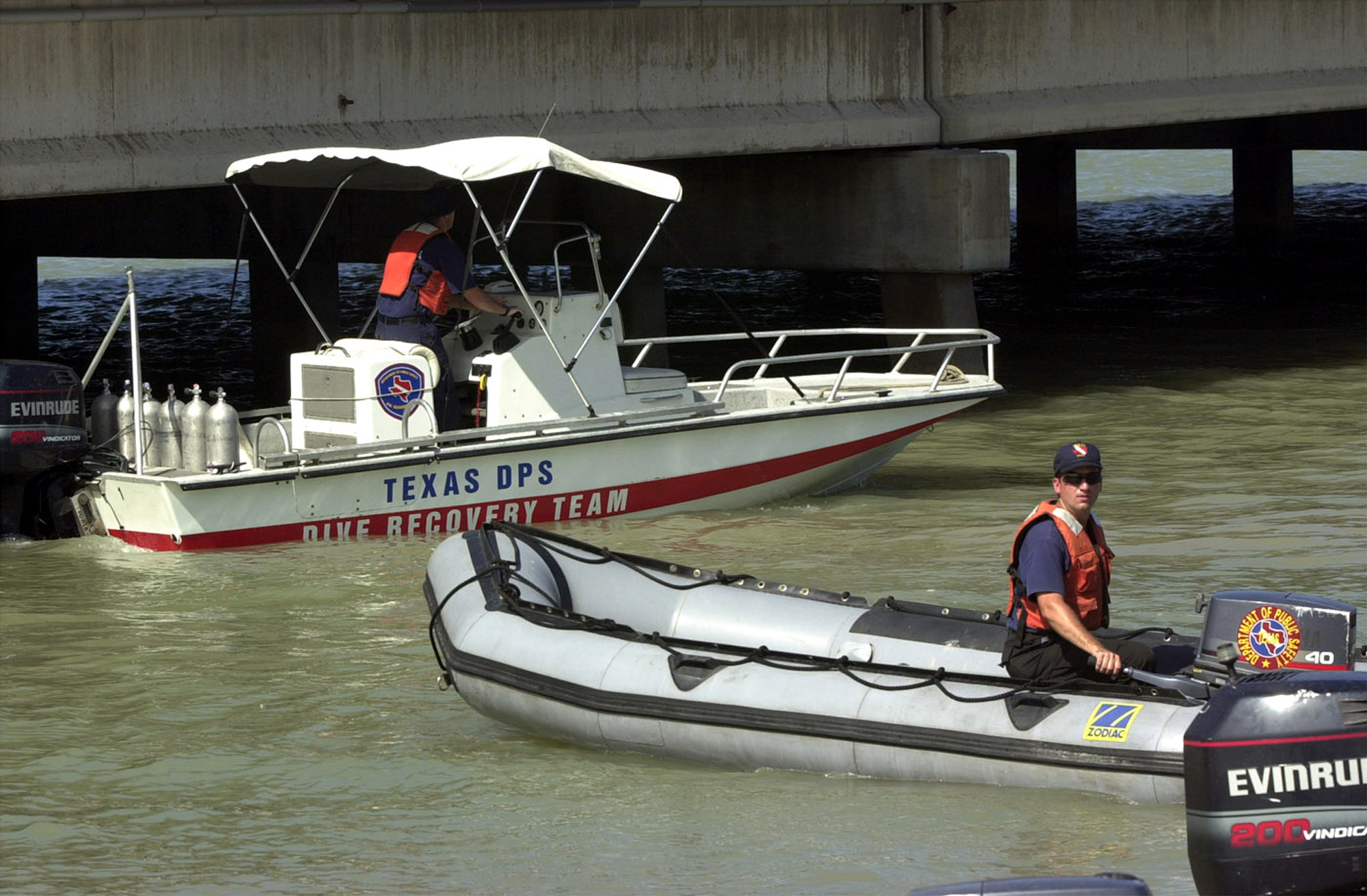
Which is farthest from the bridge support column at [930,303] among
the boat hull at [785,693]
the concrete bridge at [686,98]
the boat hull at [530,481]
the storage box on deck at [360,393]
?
the boat hull at [785,693]

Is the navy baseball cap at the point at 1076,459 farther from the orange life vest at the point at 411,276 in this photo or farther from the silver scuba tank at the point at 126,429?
the silver scuba tank at the point at 126,429

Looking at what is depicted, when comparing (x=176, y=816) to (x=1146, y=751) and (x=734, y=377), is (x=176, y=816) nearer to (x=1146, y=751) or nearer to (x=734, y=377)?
(x=1146, y=751)

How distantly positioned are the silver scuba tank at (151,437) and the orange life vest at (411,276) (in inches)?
65.2

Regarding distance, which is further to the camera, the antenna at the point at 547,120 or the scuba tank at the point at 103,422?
the antenna at the point at 547,120

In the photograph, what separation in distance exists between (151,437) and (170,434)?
0.18 meters

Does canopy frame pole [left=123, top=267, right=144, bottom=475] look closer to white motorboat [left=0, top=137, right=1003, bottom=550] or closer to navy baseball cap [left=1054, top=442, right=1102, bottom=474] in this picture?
white motorboat [left=0, top=137, right=1003, bottom=550]

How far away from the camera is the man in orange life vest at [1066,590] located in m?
7.52

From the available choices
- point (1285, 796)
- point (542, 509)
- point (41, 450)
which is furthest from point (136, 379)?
point (1285, 796)

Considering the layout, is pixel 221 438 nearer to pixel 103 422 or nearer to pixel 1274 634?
pixel 103 422

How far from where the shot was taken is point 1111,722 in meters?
7.45

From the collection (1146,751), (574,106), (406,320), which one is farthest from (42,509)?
(1146,751)

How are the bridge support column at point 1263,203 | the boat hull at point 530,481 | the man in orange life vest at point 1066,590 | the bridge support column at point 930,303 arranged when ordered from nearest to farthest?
the man in orange life vest at point 1066,590 < the boat hull at point 530,481 < the bridge support column at point 930,303 < the bridge support column at point 1263,203

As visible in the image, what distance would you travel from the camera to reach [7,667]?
977 centimetres

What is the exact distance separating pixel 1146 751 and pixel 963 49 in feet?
41.1
